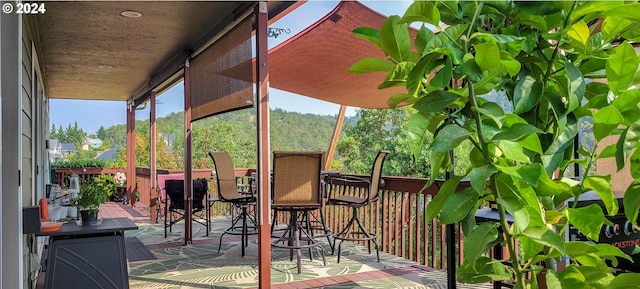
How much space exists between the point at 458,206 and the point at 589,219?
25 centimetres

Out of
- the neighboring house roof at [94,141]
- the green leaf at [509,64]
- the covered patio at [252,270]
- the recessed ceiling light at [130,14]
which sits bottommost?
A: the covered patio at [252,270]

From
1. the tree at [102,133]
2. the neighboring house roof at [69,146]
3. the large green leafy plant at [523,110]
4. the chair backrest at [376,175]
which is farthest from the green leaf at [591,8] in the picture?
the tree at [102,133]

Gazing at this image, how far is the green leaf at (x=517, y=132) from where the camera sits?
77 cm

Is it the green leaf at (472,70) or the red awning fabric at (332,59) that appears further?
the red awning fabric at (332,59)

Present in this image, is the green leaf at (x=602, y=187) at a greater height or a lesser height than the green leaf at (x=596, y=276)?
greater

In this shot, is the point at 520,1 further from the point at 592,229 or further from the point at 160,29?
the point at 160,29

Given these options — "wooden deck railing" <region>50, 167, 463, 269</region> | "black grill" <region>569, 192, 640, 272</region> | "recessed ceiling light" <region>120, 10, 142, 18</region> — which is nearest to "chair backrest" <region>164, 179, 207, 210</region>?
"wooden deck railing" <region>50, 167, 463, 269</region>

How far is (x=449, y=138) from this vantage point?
80cm

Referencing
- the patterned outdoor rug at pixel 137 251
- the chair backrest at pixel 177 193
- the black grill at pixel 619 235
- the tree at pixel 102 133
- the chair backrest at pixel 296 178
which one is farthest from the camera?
the tree at pixel 102 133

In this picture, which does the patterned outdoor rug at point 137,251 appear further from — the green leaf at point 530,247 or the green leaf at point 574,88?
the green leaf at point 574,88

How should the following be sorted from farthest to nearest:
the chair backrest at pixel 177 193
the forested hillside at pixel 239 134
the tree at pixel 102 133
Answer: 1. the tree at pixel 102 133
2. the forested hillside at pixel 239 134
3. the chair backrest at pixel 177 193

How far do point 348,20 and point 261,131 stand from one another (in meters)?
1.75

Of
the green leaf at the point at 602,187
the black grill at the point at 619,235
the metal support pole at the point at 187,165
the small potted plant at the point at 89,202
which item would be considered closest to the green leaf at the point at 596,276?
the green leaf at the point at 602,187

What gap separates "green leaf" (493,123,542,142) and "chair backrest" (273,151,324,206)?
12.9 feet
